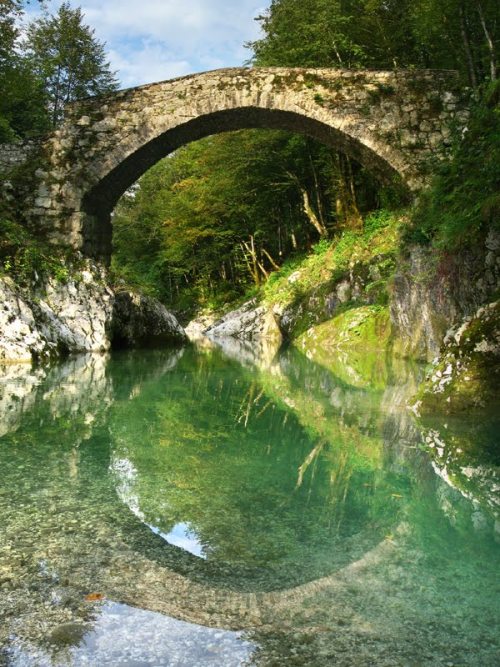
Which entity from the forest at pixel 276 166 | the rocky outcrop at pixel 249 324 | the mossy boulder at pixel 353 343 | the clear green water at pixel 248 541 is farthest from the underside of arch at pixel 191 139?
the clear green water at pixel 248 541

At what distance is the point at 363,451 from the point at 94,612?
2.30 meters

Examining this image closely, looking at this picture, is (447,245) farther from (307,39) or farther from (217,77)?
(307,39)

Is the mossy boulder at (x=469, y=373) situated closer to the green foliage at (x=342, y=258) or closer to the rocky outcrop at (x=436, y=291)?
the rocky outcrop at (x=436, y=291)

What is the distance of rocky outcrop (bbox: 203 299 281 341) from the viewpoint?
18.0 m

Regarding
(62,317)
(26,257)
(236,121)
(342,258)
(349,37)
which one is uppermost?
(349,37)

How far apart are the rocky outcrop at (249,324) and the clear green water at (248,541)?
12956 mm

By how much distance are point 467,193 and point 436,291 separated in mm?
1287

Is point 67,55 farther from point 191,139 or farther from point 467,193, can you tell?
point 467,193

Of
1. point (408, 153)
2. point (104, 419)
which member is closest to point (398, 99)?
point (408, 153)

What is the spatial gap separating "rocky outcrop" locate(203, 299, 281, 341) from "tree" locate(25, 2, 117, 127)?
42.6 ft

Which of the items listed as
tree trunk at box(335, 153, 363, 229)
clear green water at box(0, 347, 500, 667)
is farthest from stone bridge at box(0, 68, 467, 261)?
clear green water at box(0, 347, 500, 667)

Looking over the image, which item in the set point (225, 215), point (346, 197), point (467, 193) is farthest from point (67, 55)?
point (467, 193)

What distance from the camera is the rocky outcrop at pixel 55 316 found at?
367 inches

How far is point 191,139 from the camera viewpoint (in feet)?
43.3
